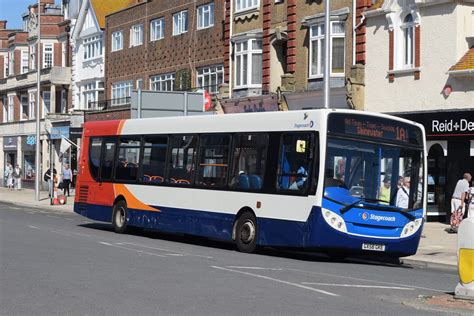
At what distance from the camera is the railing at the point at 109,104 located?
50544 mm

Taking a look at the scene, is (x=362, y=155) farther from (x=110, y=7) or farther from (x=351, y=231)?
(x=110, y=7)

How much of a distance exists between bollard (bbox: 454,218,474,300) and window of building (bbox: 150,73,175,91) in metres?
35.2

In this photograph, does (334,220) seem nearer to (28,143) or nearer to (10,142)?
(28,143)

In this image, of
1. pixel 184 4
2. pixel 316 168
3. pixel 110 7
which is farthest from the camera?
pixel 110 7

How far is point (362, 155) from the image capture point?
18047mm

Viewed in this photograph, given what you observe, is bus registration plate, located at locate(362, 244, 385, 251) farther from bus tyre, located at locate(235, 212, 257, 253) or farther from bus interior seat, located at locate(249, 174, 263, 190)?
bus interior seat, located at locate(249, 174, 263, 190)

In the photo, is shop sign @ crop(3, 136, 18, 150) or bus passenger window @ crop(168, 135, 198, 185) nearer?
bus passenger window @ crop(168, 135, 198, 185)

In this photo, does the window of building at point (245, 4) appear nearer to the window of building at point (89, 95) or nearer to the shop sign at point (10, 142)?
the window of building at point (89, 95)

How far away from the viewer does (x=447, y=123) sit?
28406 mm

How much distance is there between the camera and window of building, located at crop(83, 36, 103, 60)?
186ft

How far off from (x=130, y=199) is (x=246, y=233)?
5.15 meters

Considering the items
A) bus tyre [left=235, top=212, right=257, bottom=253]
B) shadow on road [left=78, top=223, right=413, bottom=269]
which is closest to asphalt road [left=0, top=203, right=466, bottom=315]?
shadow on road [left=78, top=223, right=413, bottom=269]

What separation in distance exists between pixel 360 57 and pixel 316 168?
15.3 meters

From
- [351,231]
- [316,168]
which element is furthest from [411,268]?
[316,168]
